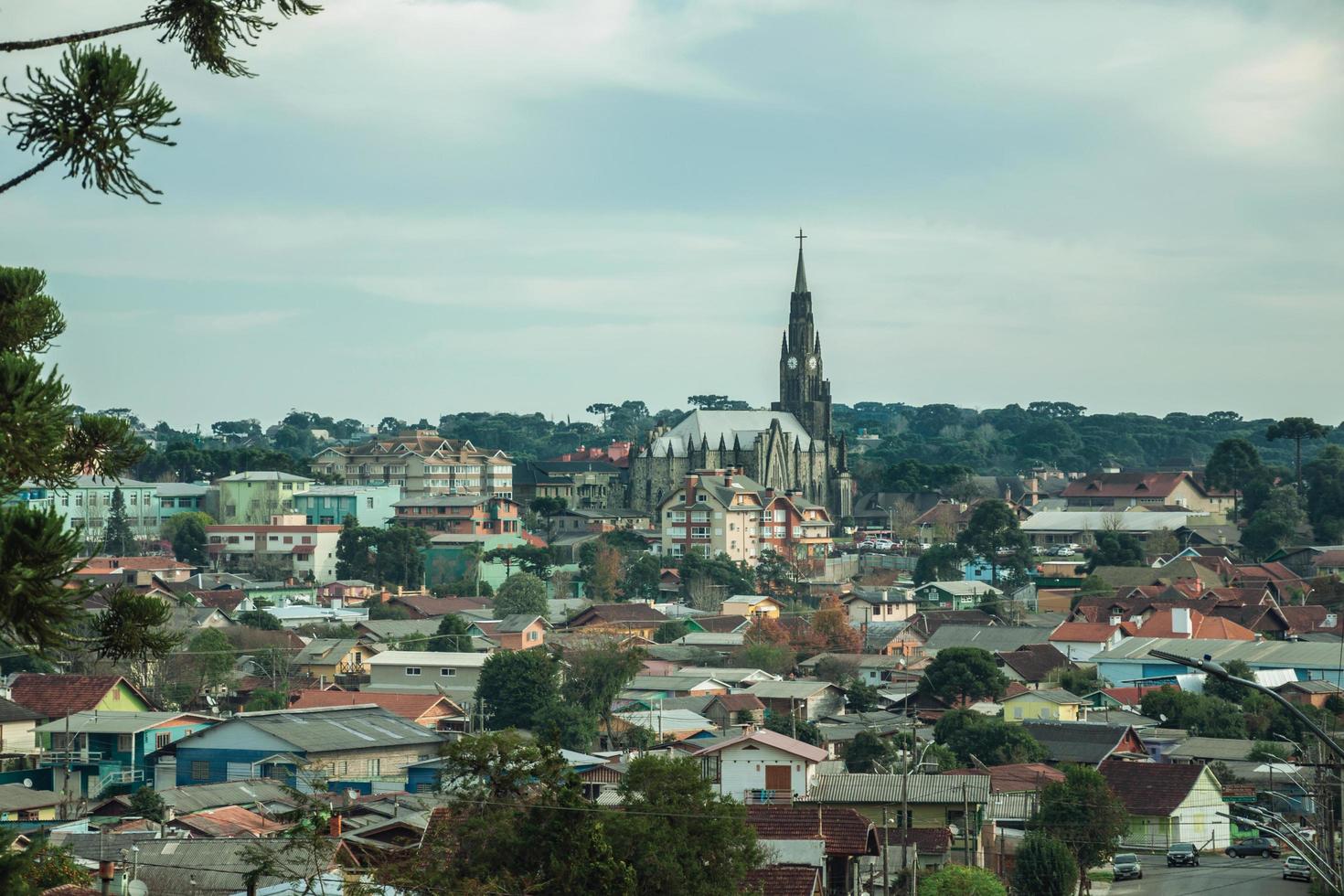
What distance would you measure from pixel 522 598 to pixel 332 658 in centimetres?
1640

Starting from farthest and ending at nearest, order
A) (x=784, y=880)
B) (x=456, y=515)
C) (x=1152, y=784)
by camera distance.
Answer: (x=456, y=515)
(x=1152, y=784)
(x=784, y=880)

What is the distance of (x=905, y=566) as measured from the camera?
319 feet

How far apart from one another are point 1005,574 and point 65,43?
266ft

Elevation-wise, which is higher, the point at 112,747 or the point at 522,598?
the point at 522,598

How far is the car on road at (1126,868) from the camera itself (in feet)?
103

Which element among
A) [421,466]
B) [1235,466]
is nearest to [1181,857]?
[1235,466]

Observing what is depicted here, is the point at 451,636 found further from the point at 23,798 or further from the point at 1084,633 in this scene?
the point at 23,798

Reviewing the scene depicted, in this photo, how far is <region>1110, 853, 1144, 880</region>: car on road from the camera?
3130 centimetres

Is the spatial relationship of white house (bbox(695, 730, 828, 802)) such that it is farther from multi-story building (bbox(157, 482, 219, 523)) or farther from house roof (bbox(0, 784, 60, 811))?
multi-story building (bbox(157, 482, 219, 523))

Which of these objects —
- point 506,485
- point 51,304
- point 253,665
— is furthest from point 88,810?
point 506,485

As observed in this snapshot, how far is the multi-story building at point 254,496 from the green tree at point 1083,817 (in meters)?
73.3

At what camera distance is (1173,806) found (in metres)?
34.5

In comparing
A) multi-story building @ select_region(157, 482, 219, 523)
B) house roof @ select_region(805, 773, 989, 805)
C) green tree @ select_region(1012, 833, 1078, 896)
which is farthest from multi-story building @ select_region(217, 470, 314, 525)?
green tree @ select_region(1012, 833, 1078, 896)

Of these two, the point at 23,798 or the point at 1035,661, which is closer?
the point at 23,798
